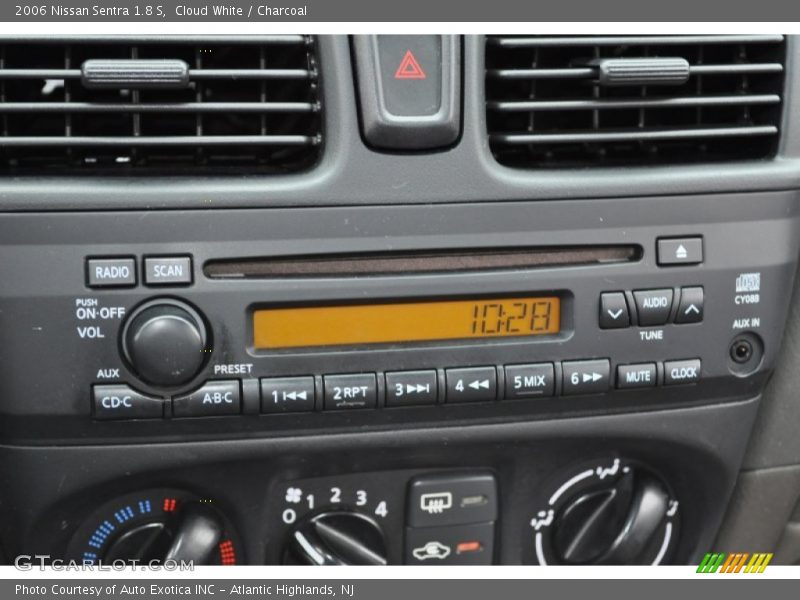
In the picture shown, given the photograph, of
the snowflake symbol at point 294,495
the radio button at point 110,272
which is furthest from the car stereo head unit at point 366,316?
the snowflake symbol at point 294,495

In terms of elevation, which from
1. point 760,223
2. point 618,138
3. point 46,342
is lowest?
point 46,342

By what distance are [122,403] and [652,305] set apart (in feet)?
2.22

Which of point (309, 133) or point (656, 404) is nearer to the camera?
point (309, 133)

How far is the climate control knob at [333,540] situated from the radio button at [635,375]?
1.28 feet

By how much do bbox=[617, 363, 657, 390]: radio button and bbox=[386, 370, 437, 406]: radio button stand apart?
253 mm

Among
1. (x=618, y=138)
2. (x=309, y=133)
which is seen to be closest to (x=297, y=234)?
(x=309, y=133)

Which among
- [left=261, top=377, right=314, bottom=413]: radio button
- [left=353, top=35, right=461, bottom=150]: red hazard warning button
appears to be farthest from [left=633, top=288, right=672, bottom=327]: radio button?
[left=261, top=377, right=314, bottom=413]: radio button

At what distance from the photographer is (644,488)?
4.72ft

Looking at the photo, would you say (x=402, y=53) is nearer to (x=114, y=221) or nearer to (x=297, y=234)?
(x=297, y=234)

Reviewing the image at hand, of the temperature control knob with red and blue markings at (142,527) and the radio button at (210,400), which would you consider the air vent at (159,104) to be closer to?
the radio button at (210,400)

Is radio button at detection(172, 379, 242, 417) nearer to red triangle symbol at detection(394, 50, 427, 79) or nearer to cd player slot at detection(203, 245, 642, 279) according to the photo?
cd player slot at detection(203, 245, 642, 279)

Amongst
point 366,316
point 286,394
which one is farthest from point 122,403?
point 366,316

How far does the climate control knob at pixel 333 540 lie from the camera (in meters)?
1.34

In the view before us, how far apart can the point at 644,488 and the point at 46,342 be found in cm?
85
